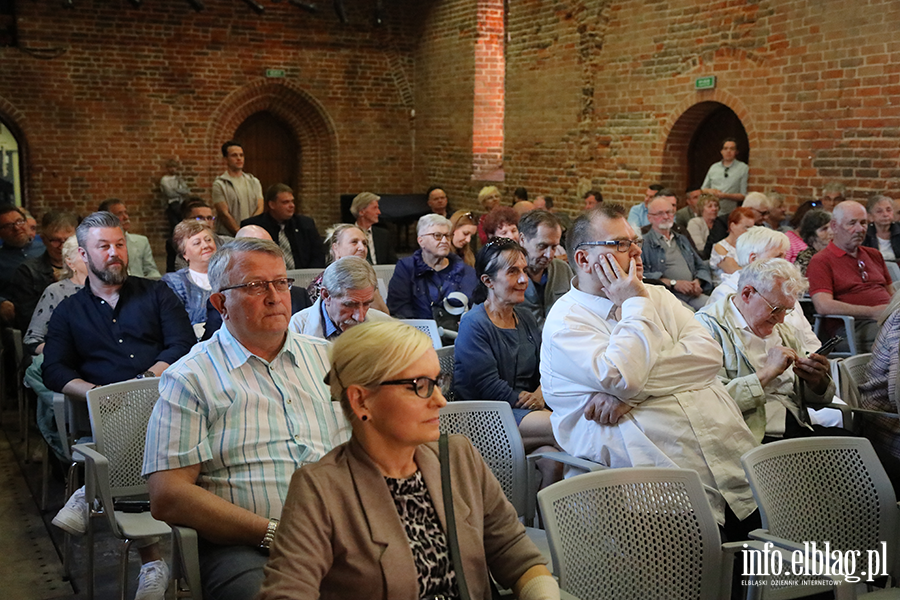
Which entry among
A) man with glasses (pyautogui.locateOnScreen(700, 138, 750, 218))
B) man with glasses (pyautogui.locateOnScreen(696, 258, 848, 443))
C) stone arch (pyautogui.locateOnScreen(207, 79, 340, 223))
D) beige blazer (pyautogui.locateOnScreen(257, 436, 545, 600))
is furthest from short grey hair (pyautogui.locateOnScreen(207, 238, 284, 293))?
stone arch (pyautogui.locateOnScreen(207, 79, 340, 223))

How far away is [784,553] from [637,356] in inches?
30.1

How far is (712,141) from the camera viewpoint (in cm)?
988

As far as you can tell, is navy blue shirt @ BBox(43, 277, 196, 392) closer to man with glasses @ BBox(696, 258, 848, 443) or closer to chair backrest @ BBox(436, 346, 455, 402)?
chair backrest @ BBox(436, 346, 455, 402)

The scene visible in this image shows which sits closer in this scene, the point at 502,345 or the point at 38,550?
the point at 502,345

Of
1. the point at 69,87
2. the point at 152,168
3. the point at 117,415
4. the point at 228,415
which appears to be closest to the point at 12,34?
the point at 69,87

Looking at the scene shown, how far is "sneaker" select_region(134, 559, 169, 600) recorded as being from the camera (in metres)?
3.09

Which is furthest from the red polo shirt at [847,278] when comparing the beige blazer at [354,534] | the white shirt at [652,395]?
the beige blazer at [354,534]

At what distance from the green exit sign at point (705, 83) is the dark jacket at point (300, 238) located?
4447 mm

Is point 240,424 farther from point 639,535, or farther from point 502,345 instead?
point 502,345

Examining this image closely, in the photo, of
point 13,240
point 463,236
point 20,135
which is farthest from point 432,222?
point 20,135

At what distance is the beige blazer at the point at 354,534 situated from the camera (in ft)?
5.91

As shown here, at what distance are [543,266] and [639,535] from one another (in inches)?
103

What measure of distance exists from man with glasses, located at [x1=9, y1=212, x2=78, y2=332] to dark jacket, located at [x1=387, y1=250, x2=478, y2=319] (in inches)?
76.3

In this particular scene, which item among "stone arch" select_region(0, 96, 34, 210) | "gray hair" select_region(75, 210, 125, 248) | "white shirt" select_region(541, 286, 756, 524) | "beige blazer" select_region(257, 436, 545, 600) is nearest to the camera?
"beige blazer" select_region(257, 436, 545, 600)
